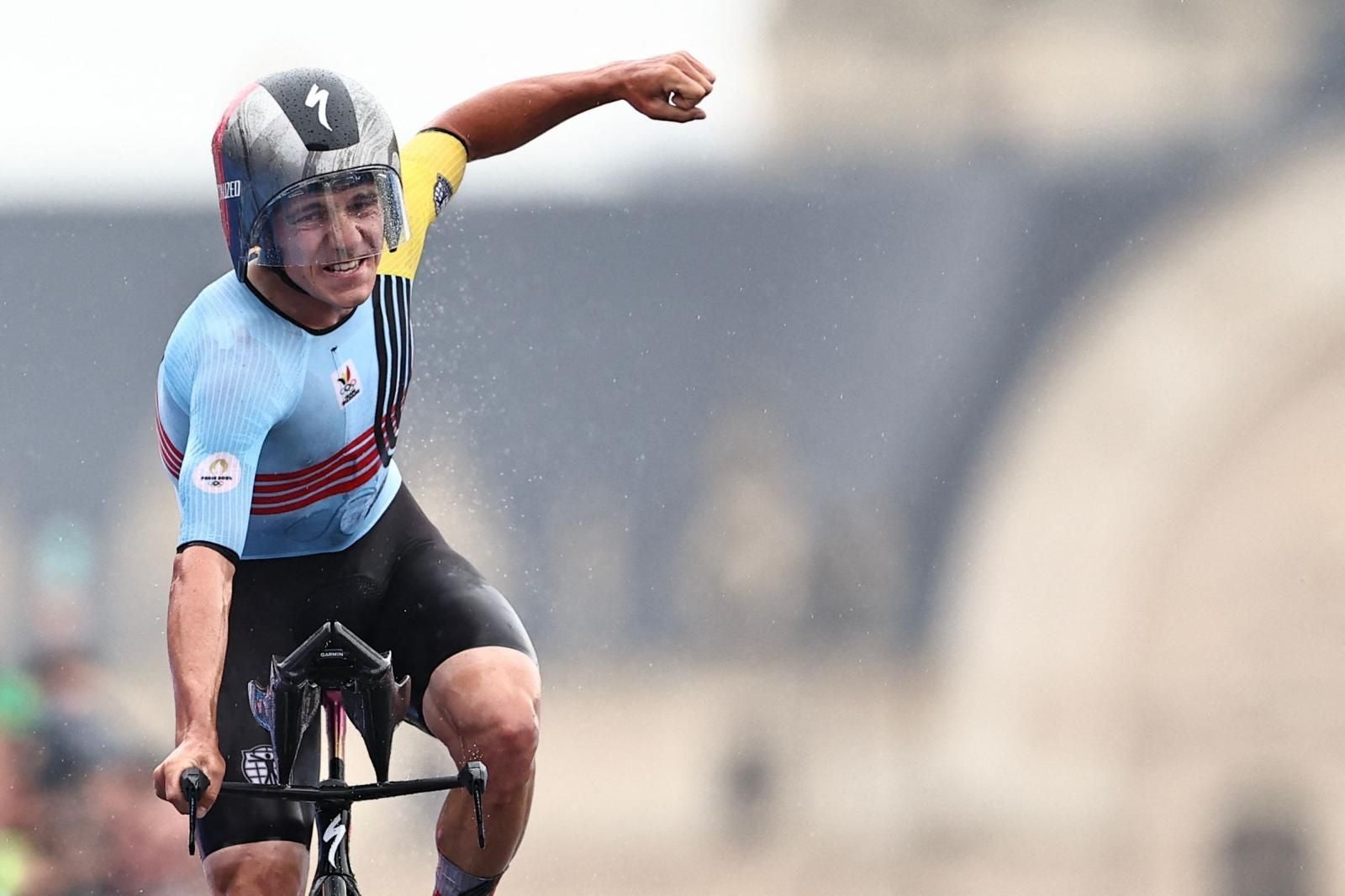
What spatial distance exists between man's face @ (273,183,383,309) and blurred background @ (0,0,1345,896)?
4094mm

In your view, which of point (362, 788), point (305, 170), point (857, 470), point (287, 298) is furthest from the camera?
point (857, 470)

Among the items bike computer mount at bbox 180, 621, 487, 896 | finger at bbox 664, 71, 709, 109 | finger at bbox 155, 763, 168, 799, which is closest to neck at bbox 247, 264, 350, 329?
bike computer mount at bbox 180, 621, 487, 896

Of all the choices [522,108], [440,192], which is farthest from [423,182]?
[522,108]

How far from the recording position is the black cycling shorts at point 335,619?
3.96 m

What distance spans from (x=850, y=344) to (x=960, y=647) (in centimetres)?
198

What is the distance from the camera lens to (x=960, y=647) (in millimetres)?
11609

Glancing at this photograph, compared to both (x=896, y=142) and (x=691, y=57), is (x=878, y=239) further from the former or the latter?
(x=691, y=57)

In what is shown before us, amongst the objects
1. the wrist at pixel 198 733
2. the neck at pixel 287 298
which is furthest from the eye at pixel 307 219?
the wrist at pixel 198 733

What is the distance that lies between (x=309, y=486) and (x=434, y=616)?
393mm

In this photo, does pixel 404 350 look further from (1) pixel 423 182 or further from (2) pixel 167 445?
(2) pixel 167 445

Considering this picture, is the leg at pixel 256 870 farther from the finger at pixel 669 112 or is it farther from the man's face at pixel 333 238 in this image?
the finger at pixel 669 112

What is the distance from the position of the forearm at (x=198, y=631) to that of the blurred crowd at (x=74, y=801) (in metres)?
4.00

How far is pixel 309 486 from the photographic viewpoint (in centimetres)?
411

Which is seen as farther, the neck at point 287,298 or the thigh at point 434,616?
the thigh at point 434,616
